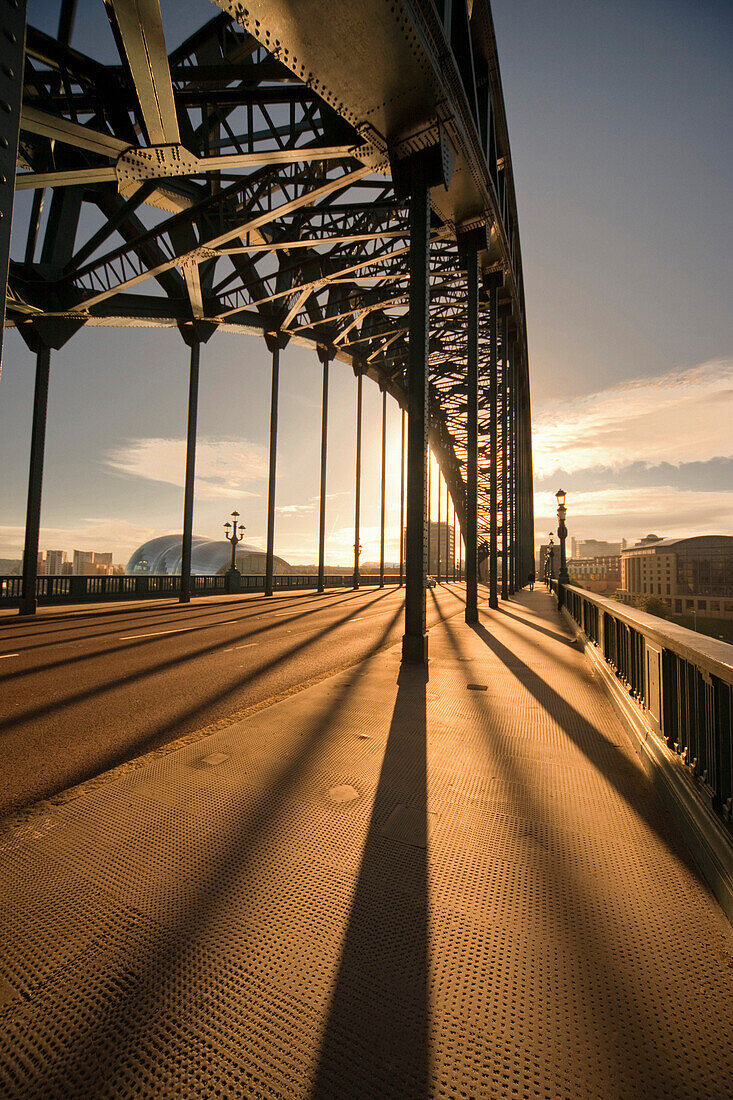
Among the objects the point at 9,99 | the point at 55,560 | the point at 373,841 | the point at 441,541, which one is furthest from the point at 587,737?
the point at 55,560

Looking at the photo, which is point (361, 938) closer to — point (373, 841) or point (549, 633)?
point (373, 841)

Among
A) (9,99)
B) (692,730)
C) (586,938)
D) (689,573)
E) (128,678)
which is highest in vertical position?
(9,99)

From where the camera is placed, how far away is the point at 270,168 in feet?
42.1

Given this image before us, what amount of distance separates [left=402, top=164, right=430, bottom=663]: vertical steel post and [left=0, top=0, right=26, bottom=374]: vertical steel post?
5651mm

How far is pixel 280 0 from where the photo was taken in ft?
20.2

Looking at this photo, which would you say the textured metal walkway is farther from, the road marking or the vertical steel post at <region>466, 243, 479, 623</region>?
the vertical steel post at <region>466, 243, 479, 623</region>

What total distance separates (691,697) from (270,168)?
1622 centimetres

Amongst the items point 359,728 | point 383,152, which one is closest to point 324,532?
point 383,152

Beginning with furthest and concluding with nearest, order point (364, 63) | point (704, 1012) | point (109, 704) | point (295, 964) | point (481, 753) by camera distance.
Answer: point (364, 63), point (109, 704), point (481, 753), point (295, 964), point (704, 1012)

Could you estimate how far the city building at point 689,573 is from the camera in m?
81.2

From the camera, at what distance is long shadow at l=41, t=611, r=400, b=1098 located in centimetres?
124

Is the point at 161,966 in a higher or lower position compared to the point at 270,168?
lower

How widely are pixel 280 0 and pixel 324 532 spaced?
2157cm

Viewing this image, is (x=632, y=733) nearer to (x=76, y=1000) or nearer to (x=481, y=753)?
(x=481, y=753)
